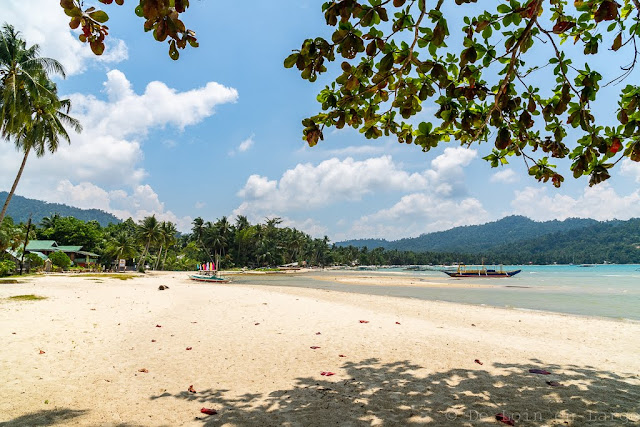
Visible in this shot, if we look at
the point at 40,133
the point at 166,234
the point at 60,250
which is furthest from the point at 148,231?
the point at 40,133

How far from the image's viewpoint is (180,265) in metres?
75.5

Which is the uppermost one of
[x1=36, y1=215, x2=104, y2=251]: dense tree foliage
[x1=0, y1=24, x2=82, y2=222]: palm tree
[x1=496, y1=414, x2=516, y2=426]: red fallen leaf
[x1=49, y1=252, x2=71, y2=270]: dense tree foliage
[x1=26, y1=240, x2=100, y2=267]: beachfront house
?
[x1=0, y1=24, x2=82, y2=222]: palm tree

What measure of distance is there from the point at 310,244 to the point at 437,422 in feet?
384

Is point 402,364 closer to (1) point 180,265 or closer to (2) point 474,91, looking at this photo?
(2) point 474,91

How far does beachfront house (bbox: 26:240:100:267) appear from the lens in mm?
51500

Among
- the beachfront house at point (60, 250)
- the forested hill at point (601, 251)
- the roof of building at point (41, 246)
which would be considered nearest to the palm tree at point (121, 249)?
the beachfront house at point (60, 250)

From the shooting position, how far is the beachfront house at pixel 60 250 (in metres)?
51.5

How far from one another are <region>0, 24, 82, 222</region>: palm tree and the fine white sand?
37.3ft

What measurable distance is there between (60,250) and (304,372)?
6005cm

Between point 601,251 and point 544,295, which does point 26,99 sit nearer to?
point 544,295

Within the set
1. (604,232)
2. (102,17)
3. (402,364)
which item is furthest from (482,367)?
(604,232)

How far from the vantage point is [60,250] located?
5084 cm

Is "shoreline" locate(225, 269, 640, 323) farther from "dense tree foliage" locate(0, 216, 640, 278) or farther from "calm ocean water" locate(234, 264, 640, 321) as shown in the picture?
"dense tree foliage" locate(0, 216, 640, 278)

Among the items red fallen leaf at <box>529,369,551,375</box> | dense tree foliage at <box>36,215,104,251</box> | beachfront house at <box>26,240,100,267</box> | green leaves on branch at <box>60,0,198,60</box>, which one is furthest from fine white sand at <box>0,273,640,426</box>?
dense tree foliage at <box>36,215,104,251</box>
